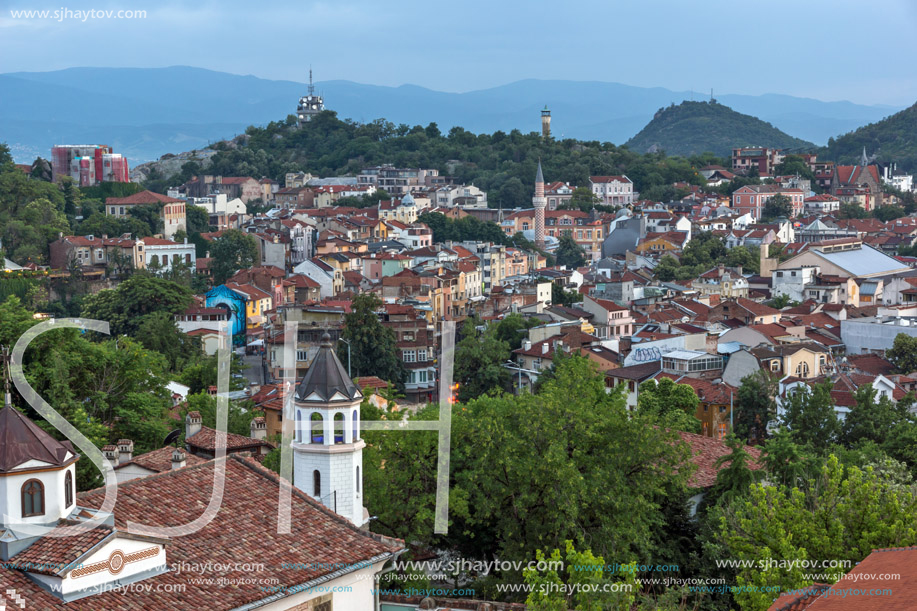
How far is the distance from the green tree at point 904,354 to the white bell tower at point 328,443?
22551mm

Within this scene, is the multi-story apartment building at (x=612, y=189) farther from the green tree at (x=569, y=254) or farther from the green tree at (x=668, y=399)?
the green tree at (x=668, y=399)

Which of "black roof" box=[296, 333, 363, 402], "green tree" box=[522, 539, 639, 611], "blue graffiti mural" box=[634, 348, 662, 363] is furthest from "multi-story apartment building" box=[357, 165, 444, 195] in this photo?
"green tree" box=[522, 539, 639, 611]

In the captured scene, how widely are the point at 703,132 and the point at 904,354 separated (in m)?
112

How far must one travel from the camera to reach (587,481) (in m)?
12.8

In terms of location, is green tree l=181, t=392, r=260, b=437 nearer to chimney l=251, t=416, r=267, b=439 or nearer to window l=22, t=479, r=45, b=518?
chimney l=251, t=416, r=267, b=439

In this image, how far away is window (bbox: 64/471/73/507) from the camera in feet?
27.2

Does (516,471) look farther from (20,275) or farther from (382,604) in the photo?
(20,275)

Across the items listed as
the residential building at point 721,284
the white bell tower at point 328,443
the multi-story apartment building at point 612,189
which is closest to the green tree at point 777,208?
the multi-story apartment building at point 612,189

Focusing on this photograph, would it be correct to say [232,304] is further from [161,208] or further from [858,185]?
[858,185]

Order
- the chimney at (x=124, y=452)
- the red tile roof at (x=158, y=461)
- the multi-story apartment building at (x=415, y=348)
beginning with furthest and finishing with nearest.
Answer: the multi-story apartment building at (x=415, y=348) < the chimney at (x=124, y=452) < the red tile roof at (x=158, y=461)

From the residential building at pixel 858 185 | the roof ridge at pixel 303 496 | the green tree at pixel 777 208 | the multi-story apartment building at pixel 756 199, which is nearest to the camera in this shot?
the roof ridge at pixel 303 496

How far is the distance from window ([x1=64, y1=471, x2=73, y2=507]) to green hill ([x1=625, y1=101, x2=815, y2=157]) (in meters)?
127

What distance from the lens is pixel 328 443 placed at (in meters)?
10.7

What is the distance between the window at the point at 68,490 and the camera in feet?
Result: 27.2
